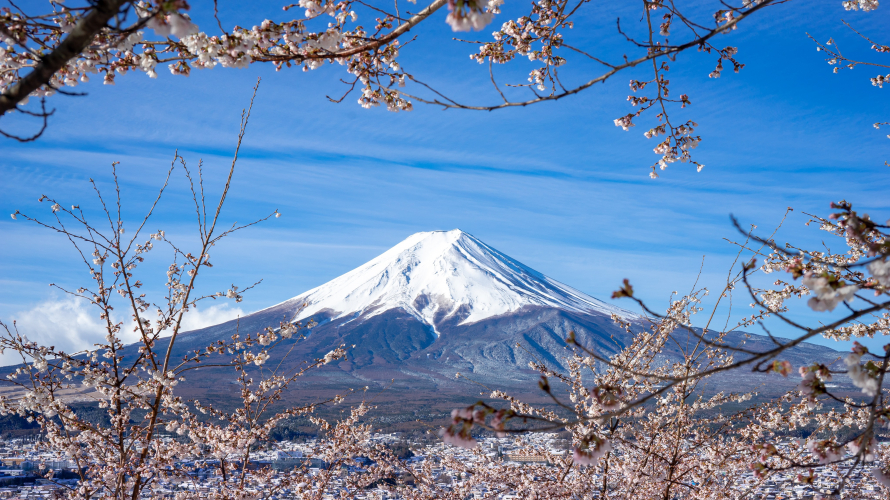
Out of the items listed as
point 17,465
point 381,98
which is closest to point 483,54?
point 381,98

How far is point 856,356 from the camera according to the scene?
1734 millimetres

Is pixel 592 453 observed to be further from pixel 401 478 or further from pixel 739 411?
pixel 401 478

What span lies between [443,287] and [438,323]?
536 inches

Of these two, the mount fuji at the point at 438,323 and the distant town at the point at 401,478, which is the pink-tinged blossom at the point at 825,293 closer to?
the distant town at the point at 401,478

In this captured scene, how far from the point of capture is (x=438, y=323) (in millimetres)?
121438

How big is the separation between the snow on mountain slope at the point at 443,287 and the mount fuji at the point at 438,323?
28 centimetres

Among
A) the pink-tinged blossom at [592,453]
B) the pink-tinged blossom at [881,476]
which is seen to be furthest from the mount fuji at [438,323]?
the pink-tinged blossom at [592,453]

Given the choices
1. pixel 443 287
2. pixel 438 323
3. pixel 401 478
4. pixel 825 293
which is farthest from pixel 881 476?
pixel 443 287

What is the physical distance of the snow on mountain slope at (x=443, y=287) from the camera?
401 feet

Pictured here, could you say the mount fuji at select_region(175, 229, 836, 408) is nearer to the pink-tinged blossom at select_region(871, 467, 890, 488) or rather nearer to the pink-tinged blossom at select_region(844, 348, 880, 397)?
the pink-tinged blossom at select_region(871, 467, 890, 488)

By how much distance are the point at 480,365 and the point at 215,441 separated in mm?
95606

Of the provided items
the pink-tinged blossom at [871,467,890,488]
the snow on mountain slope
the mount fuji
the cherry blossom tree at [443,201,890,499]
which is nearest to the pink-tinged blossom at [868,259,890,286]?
the cherry blossom tree at [443,201,890,499]

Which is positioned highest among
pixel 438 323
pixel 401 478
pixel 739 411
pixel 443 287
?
pixel 443 287

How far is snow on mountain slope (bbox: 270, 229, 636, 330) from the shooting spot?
401ft
